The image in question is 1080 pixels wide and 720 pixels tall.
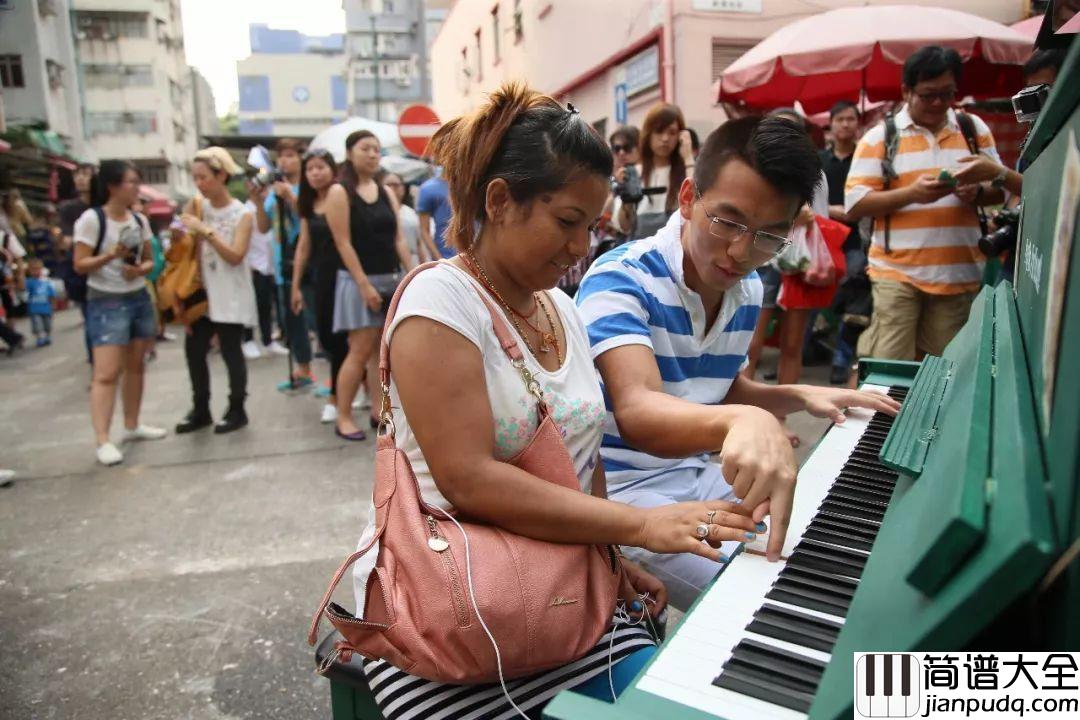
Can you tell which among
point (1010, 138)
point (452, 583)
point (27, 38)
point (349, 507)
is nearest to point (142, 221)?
point (27, 38)

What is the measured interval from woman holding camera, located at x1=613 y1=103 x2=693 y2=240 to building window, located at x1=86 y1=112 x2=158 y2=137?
564 cm

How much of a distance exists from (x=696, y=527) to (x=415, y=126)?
8103 millimetres

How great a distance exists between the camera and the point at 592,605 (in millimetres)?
1249

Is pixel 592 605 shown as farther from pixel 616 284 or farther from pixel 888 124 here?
pixel 888 124

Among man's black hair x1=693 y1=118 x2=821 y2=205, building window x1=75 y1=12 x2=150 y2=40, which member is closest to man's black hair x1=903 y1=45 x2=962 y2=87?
man's black hair x1=693 y1=118 x2=821 y2=205

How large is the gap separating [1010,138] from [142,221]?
23.1 ft

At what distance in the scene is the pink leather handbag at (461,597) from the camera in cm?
110

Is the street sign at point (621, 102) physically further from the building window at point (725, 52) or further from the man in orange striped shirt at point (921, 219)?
the man in orange striped shirt at point (921, 219)

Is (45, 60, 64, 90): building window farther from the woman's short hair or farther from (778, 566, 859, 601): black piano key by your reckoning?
(778, 566, 859, 601): black piano key

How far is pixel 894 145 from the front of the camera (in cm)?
343

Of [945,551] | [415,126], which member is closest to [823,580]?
[945,551]

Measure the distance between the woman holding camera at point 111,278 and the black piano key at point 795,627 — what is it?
4588mm

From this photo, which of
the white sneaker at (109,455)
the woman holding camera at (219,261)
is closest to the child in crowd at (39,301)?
the woman holding camera at (219,261)

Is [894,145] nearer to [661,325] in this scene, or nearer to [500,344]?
[661,325]
